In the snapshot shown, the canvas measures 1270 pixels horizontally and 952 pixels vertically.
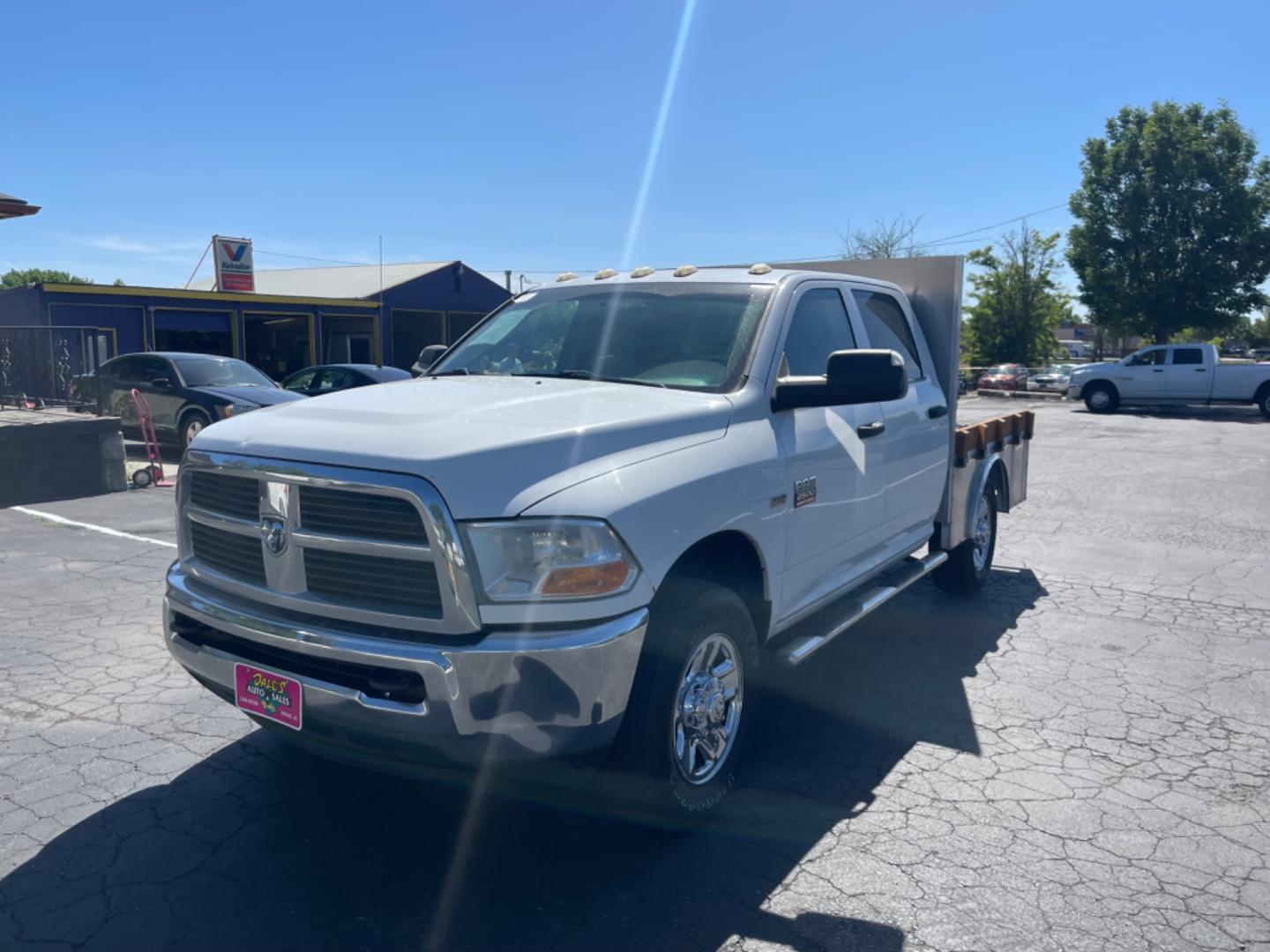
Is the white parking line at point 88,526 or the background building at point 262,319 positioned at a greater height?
the background building at point 262,319

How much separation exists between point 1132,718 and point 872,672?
1289 mm

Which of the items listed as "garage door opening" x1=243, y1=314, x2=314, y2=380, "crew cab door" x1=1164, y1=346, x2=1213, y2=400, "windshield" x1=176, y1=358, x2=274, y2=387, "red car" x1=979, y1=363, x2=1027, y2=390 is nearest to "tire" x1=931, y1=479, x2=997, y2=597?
"windshield" x1=176, y1=358, x2=274, y2=387

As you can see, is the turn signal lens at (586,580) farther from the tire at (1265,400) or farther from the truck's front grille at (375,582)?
the tire at (1265,400)

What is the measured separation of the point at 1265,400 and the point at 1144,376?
2.89 metres

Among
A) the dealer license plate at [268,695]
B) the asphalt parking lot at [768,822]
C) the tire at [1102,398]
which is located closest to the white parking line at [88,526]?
the asphalt parking lot at [768,822]

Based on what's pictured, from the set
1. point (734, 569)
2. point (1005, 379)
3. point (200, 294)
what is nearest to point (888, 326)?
point (734, 569)

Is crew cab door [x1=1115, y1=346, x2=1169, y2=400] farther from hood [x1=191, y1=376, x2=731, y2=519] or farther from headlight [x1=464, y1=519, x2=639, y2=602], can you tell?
headlight [x1=464, y1=519, x2=639, y2=602]

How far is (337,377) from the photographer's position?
18.8 m

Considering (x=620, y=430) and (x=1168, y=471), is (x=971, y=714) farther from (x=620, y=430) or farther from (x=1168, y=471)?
(x=1168, y=471)

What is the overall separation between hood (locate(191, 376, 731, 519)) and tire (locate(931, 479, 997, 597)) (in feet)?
12.2

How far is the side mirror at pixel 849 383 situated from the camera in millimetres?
3955

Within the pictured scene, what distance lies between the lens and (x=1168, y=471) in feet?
47.2

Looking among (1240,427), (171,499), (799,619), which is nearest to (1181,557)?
(799,619)

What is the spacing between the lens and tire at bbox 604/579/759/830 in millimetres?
3314
